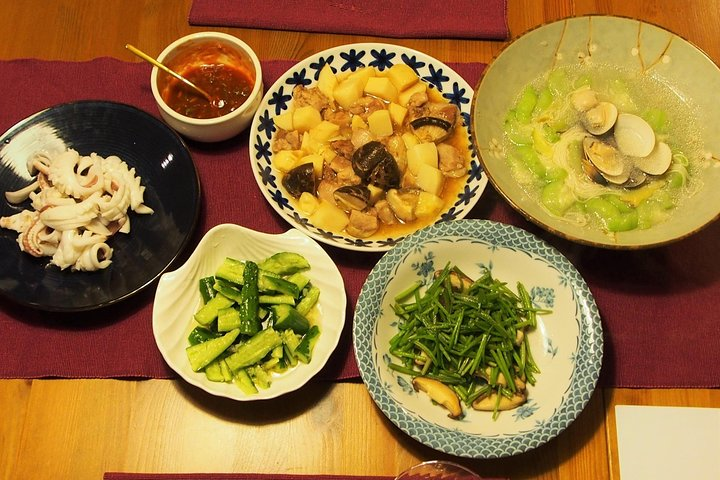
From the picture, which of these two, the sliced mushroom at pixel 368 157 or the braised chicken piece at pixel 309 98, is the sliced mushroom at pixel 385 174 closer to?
the sliced mushroom at pixel 368 157

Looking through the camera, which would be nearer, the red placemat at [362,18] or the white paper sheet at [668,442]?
the white paper sheet at [668,442]

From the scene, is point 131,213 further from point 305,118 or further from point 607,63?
point 607,63

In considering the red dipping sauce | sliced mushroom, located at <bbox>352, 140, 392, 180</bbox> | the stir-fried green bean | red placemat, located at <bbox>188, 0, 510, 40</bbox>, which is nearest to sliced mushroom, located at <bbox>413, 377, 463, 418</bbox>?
the stir-fried green bean

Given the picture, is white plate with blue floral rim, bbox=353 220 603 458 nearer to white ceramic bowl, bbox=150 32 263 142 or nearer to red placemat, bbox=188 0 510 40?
white ceramic bowl, bbox=150 32 263 142

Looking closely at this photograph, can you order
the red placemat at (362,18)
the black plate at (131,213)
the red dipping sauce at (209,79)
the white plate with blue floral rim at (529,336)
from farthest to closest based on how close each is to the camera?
the red placemat at (362,18) → the red dipping sauce at (209,79) → the black plate at (131,213) → the white plate with blue floral rim at (529,336)

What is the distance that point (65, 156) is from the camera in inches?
69.9

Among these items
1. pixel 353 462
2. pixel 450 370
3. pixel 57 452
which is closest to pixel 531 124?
pixel 450 370

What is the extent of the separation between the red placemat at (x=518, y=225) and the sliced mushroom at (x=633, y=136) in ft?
1.00

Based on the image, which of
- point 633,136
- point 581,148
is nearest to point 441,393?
point 581,148

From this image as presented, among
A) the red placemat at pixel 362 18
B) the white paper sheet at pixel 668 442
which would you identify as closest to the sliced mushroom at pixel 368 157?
the red placemat at pixel 362 18

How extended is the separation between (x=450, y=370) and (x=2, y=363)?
3.97ft

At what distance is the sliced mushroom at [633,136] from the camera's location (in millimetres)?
1741

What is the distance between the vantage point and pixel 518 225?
1857 millimetres

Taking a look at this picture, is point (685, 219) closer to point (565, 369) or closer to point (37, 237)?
point (565, 369)
